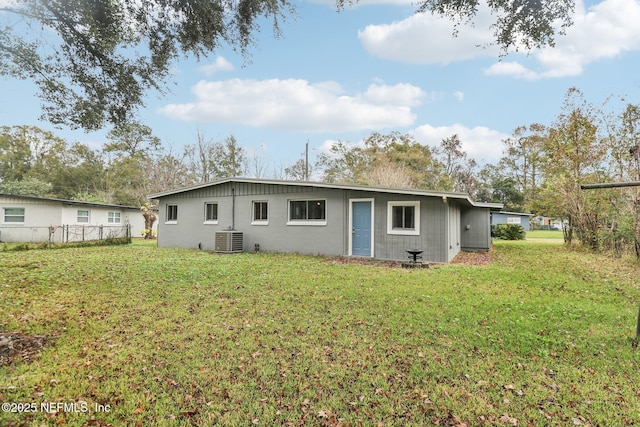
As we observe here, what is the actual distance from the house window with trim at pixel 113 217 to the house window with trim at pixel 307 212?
16.6 metres

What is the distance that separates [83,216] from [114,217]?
8.90 feet

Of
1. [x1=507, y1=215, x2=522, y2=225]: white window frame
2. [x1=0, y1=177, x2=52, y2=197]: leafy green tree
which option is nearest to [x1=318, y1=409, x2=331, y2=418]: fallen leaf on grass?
[x1=0, y1=177, x2=52, y2=197]: leafy green tree

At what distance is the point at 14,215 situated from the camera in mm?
18000

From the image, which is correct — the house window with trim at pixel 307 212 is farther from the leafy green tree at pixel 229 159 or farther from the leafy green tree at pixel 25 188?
the leafy green tree at pixel 25 188

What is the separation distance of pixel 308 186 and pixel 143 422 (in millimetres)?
10336

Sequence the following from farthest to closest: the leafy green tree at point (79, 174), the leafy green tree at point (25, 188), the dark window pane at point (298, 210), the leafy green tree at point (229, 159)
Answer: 1. the leafy green tree at point (79, 174)
2. the leafy green tree at point (229, 159)
3. the leafy green tree at point (25, 188)
4. the dark window pane at point (298, 210)

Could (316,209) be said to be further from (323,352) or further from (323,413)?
(323,413)

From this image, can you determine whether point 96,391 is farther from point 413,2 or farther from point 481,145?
point 481,145

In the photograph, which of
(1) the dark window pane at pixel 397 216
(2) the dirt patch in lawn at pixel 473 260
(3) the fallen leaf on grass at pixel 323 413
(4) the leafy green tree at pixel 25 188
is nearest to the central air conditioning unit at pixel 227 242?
(1) the dark window pane at pixel 397 216

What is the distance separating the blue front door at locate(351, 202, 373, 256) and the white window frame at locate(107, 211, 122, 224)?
19256 mm

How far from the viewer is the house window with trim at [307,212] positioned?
40.5 ft

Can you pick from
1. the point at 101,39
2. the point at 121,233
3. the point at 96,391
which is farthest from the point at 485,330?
the point at 121,233

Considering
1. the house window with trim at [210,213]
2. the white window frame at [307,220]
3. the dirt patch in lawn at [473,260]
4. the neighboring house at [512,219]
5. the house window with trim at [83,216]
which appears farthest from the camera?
the neighboring house at [512,219]

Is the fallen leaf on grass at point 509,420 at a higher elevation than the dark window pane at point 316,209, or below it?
below
